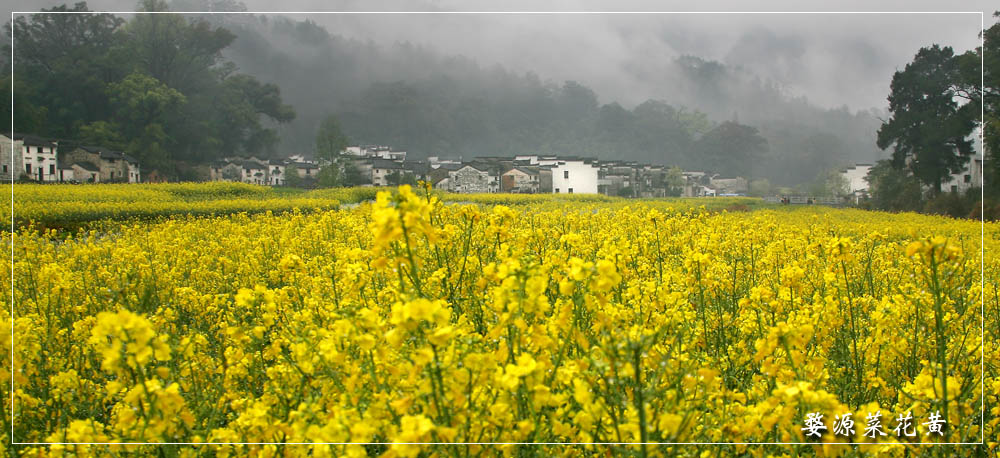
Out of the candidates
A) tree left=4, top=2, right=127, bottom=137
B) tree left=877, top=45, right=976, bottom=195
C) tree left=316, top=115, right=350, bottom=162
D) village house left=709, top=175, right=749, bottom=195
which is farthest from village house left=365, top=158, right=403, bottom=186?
village house left=709, top=175, right=749, bottom=195

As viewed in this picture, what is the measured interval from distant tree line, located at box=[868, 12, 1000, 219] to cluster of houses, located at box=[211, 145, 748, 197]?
92.4 ft

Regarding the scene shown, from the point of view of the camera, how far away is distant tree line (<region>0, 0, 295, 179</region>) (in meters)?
44.1

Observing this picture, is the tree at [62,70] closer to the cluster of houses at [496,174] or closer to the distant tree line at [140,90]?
the distant tree line at [140,90]

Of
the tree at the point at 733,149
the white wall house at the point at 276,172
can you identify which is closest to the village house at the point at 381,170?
the white wall house at the point at 276,172

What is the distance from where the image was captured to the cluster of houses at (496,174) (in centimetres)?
5259

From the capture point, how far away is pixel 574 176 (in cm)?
5866

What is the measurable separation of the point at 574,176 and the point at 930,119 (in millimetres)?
34058

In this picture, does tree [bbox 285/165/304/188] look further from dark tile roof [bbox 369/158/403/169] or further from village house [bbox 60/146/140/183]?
village house [bbox 60/146/140/183]

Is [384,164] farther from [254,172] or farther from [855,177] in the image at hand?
[855,177]

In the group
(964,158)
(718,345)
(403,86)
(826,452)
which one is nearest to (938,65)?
(964,158)

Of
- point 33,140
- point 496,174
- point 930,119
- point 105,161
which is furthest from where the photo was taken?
point 496,174

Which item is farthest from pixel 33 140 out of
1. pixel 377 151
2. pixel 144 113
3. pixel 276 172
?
pixel 377 151

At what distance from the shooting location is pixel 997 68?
779 inches

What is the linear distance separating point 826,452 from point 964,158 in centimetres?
3098
